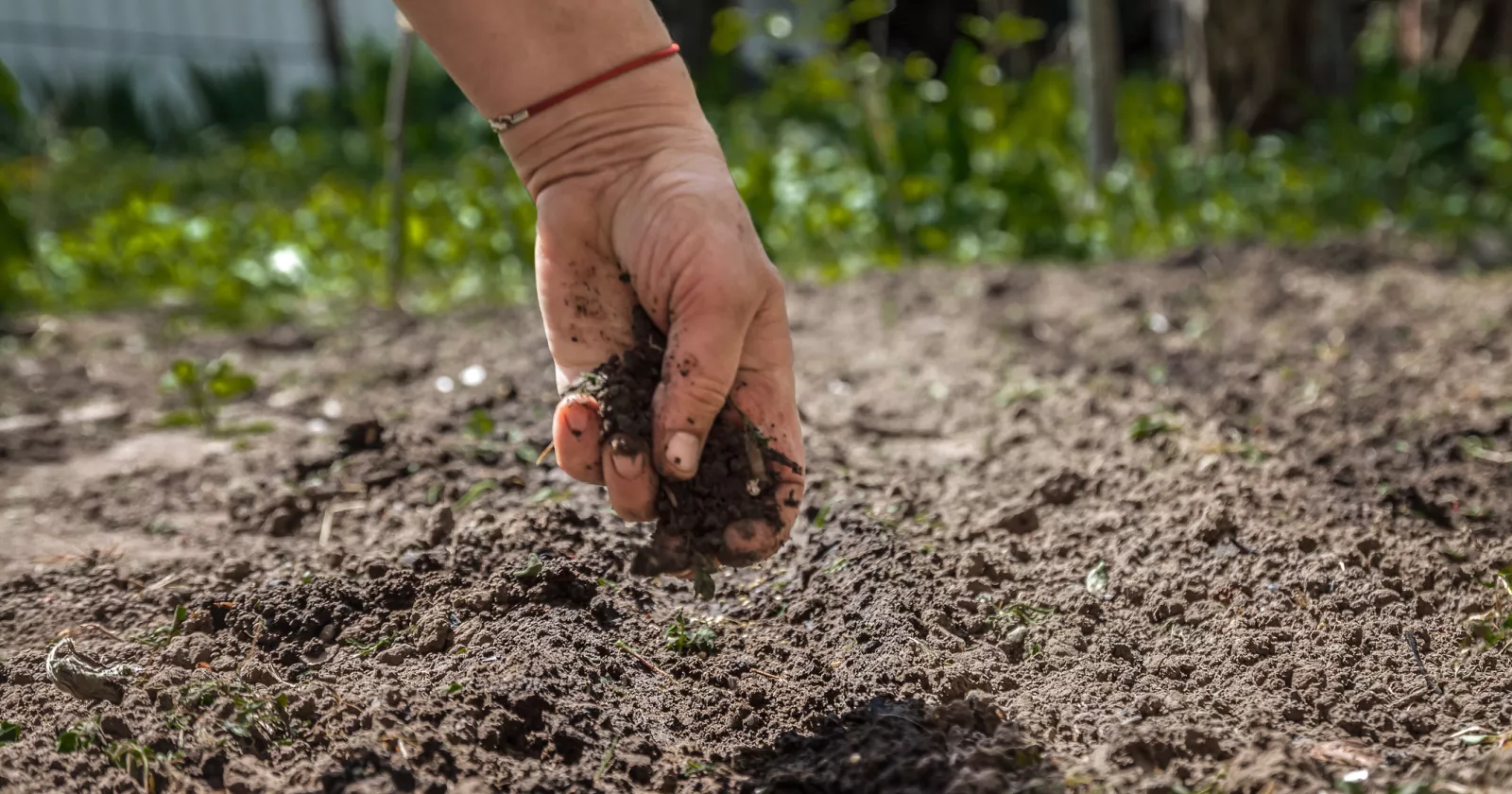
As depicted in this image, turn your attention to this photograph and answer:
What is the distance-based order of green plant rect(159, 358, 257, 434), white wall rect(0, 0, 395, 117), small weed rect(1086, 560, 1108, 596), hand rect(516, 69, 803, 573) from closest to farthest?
hand rect(516, 69, 803, 573), small weed rect(1086, 560, 1108, 596), green plant rect(159, 358, 257, 434), white wall rect(0, 0, 395, 117)

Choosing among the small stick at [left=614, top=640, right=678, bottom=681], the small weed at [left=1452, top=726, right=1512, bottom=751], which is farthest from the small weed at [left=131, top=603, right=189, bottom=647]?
the small weed at [left=1452, top=726, right=1512, bottom=751]

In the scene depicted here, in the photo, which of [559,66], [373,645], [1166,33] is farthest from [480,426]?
[1166,33]

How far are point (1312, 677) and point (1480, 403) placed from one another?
133 centimetres

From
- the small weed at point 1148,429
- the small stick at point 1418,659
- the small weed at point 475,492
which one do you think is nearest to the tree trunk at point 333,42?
the small weed at point 475,492

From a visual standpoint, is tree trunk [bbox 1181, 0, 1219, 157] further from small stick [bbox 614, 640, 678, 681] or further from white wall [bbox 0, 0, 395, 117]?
white wall [bbox 0, 0, 395, 117]

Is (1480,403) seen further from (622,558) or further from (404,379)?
(404,379)

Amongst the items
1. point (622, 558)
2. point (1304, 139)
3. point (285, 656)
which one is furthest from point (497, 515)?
point (1304, 139)

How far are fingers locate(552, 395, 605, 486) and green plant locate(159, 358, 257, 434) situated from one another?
1.54 meters

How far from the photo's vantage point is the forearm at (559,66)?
150 cm

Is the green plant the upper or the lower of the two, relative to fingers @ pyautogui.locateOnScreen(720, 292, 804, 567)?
lower

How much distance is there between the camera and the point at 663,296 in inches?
60.3

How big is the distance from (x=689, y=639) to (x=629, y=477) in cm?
33

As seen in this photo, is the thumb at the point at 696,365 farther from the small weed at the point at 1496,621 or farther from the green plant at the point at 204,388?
the green plant at the point at 204,388

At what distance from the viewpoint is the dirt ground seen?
1391mm
